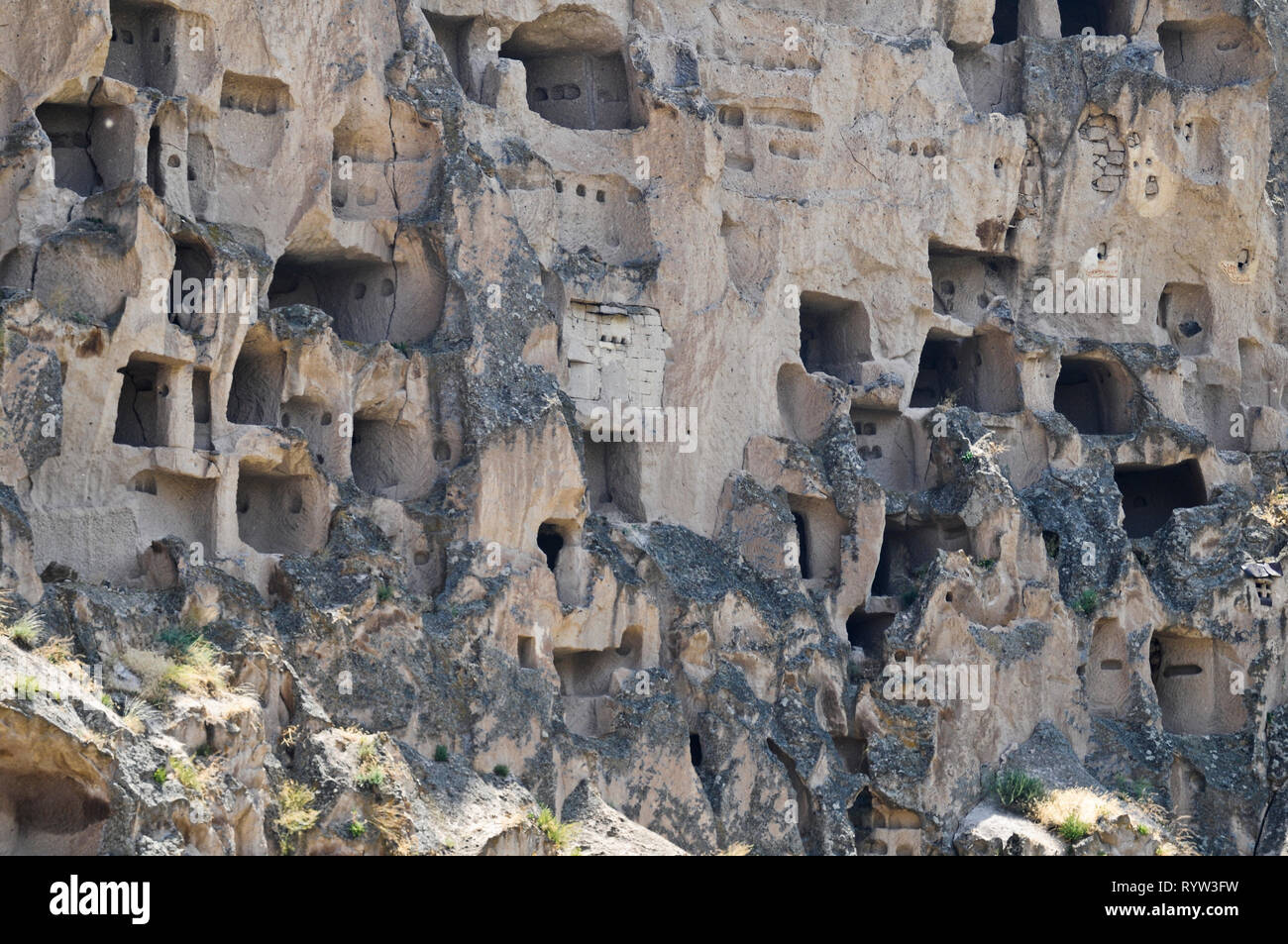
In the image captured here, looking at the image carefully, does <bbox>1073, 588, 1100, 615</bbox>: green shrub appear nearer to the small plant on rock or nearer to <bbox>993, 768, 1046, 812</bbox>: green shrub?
<bbox>993, 768, 1046, 812</bbox>: green shrub

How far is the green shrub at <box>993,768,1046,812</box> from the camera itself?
111 ft

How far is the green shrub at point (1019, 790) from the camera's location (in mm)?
33906

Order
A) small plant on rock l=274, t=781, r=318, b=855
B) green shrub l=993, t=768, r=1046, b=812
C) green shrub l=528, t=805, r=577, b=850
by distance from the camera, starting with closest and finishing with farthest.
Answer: small plant on rock l=274, t=781, r=318, b=855 < green shrub l=528, t=805, r=577, b=850 < green shrub l=993, t=768, r=1046, b=812

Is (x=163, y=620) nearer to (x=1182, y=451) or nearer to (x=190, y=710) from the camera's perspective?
(x=190, y=710)

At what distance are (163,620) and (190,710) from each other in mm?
2459

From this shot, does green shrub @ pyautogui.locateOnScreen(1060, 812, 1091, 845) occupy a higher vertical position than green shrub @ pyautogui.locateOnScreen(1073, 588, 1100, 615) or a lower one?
lower

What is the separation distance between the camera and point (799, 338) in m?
37.7

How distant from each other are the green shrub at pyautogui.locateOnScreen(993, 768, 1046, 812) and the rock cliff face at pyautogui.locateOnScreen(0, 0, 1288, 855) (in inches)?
12.3

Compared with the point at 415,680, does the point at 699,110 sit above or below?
above

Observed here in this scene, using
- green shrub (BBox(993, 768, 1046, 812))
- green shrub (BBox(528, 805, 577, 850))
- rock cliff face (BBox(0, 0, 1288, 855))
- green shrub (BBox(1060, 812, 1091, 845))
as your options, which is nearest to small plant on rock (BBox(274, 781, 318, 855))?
rock cliff face (BBox(0, 0, 1288, 855))

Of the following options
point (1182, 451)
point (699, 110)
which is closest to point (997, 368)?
point (1182, 451)

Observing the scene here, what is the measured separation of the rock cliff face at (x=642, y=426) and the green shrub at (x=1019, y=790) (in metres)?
0.31

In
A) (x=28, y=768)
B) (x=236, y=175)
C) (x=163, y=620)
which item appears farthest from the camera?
(x=236, y=175)

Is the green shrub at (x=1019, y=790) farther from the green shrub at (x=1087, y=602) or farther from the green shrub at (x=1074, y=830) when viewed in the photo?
the green shrub at (x=1087, y=602)
